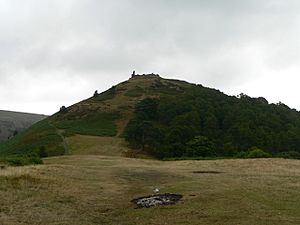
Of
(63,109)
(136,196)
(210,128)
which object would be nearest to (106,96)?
(63,109)

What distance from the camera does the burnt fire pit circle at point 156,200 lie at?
2294 cm

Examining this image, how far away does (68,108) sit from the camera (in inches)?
5950

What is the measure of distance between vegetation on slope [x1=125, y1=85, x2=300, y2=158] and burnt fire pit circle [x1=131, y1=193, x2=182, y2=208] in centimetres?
5985

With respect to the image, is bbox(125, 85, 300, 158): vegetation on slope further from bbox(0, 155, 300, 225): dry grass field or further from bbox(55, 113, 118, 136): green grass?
bbox(0, 155, 300, 225): dry grass field

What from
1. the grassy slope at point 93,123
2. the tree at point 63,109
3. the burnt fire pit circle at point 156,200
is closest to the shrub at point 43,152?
the grassy slope at point 93,123

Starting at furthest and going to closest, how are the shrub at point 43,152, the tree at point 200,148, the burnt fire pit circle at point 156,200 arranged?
the shrub at point 43,152 < the tree at point 200,148 < the burnt fire pit circle at point 156,200

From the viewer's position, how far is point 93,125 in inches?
4911

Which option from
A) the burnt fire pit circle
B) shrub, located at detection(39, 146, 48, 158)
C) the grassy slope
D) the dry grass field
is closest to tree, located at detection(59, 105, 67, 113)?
the grassy slope

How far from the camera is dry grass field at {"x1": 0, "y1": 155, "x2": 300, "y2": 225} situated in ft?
64.5

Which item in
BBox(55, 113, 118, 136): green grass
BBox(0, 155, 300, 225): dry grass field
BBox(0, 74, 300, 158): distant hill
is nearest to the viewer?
BBox(0, 155, 300, 225): dry grass field

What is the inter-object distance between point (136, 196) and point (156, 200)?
8.08ft

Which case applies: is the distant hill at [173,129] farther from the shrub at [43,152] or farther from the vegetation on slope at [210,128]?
the shrub at [43,152]

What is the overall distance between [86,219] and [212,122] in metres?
92.1

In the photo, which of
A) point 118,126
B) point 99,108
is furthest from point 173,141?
point 99,108
